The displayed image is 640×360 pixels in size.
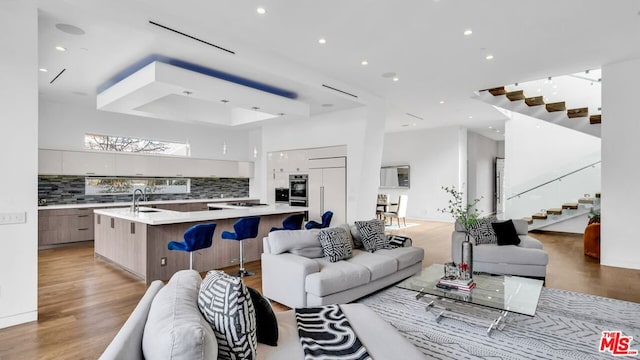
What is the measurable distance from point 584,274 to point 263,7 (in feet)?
18.4

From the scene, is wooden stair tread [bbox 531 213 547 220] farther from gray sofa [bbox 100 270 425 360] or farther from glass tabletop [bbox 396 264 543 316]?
gray sofa [bbox 100 270 425 360]

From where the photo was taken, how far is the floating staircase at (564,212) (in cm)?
785

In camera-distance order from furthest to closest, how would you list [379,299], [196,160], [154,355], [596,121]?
[196,160]
[596,121]
[379,299]
[154,355]

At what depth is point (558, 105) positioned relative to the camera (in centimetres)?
690

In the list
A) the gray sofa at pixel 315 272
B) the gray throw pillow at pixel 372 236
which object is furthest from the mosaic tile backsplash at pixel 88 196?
the gray throw pillow at pixel 372 236

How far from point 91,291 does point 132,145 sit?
4.89 metres

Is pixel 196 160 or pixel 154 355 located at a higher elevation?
pixel 196 160

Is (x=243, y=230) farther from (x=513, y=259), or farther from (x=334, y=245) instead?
(x=513, y=259)

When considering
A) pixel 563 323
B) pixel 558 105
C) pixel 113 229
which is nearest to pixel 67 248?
pixel 113 229

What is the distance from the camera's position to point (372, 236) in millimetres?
4430

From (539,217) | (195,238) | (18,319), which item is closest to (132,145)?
(195,238)

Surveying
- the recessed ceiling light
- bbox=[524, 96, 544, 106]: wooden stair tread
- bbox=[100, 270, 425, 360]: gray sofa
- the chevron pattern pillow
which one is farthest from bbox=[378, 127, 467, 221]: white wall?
the chevron pattern pillow

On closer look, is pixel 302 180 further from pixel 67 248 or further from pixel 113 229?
pixel 67 248

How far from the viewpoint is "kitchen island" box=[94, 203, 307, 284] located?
4.46 meters
